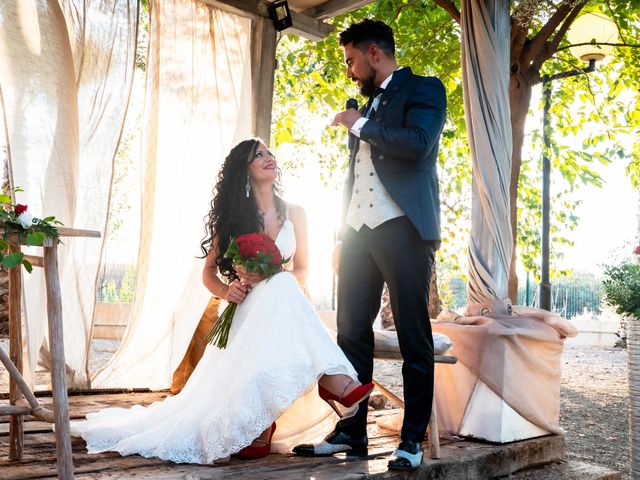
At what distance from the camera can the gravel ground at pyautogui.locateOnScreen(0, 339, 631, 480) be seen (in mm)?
4160

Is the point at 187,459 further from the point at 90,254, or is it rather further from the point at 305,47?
the point at 305,47

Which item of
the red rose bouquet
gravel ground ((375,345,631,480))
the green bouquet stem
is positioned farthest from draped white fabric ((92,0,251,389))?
gravel ground ((375,345,631,480))

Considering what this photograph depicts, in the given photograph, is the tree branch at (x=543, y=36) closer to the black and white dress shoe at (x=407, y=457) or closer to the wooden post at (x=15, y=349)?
the black and white dress shoe at (x=407, y=457)

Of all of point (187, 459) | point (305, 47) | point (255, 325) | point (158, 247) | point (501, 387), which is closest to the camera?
point (187, 459)

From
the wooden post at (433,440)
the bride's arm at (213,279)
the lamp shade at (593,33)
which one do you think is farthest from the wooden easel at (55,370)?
the lamp shade at (593,33)

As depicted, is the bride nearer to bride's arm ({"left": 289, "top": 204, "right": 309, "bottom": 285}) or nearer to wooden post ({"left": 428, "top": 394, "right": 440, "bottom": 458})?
bride's arm ({"left": 289, "top": 204, "right": 309, "bottom": 285})

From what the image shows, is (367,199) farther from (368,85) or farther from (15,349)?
(15,349)

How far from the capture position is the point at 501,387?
3.36m

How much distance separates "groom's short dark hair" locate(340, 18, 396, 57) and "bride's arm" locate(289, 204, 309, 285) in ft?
3.06

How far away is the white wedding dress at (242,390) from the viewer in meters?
2.73

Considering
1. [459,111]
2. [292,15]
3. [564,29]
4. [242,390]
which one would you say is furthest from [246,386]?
[459,111]

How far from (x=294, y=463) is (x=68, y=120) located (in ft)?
7.24

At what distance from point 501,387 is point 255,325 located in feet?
4.13

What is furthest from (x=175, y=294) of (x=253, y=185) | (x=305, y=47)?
(x=305, y=47)
